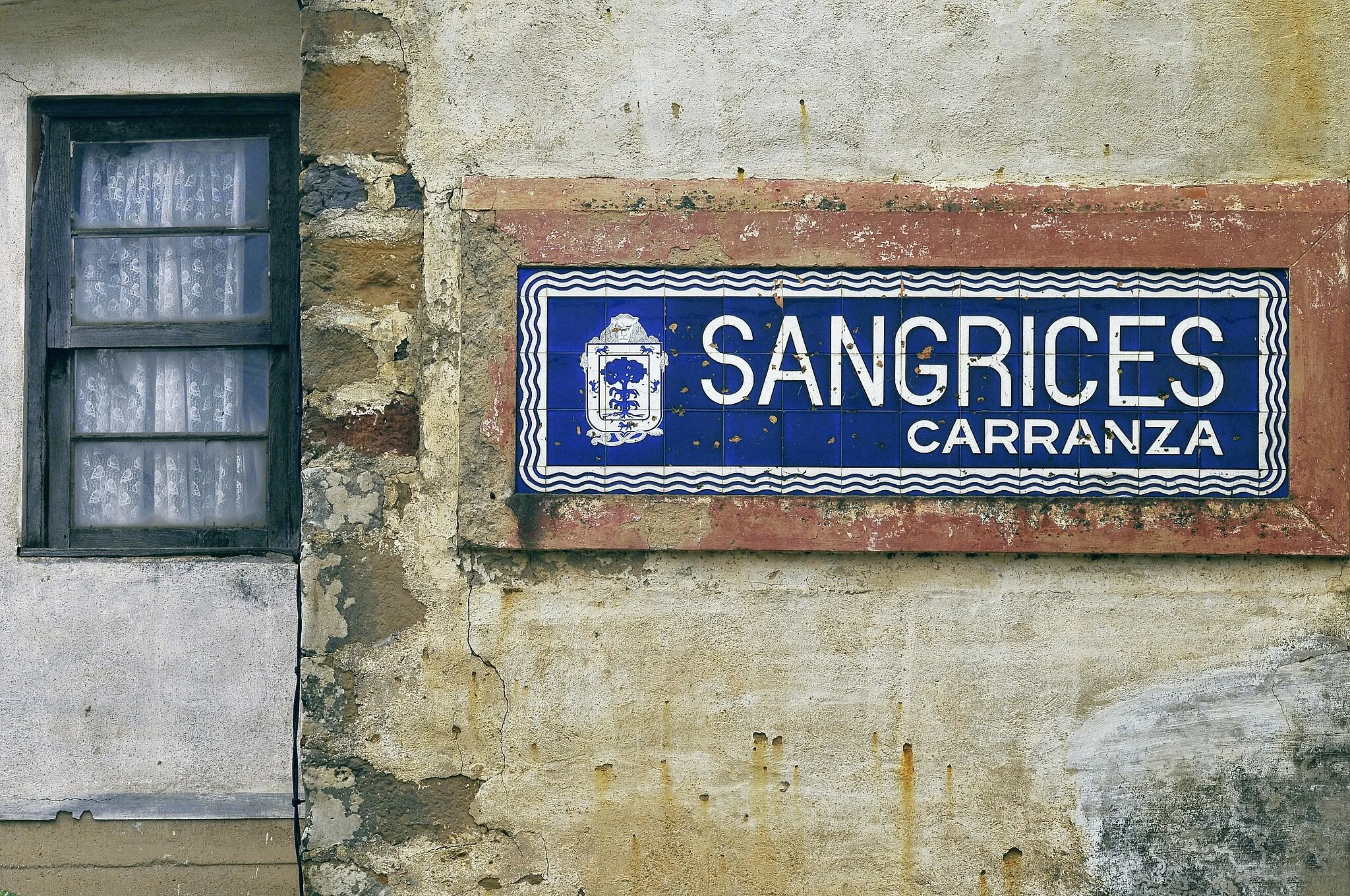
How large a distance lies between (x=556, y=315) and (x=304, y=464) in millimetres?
656

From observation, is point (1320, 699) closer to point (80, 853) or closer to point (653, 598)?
point (653, 598)

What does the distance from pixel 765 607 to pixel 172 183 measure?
2114mm

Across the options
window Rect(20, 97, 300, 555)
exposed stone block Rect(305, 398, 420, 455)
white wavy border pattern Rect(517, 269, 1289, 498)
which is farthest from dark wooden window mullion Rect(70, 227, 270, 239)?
white wavy border pattern Rect(517, 269, 1289, 498)

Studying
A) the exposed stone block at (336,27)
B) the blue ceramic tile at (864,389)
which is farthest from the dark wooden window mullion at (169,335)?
the blue ceramic tile at (864,389)

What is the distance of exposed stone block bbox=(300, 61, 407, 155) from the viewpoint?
2.42 meters

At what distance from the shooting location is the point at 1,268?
3043 mm

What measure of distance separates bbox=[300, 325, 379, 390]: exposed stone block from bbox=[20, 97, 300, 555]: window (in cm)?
66

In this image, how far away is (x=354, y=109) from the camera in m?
2.43

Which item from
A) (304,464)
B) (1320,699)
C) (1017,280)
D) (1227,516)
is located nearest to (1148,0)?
(1017,280)

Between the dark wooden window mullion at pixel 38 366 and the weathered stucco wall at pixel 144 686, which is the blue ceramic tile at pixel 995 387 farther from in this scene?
the dark wooden window mullion at pixel 38 366

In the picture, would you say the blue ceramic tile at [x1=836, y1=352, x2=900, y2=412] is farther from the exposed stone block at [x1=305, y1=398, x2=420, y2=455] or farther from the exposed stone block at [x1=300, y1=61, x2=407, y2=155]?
the exposed stone block at [x1=300, y1=61, x2=407, y2=155]

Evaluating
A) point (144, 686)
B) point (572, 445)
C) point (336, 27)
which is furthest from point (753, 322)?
point (144, 686)

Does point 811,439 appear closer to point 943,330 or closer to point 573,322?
point 943,330

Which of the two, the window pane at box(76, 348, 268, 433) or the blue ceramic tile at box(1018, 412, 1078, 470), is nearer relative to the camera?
the blue ceramic tile at box(1018, 412, 1078, 470)
